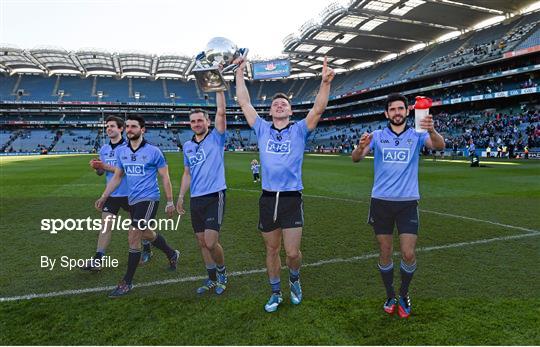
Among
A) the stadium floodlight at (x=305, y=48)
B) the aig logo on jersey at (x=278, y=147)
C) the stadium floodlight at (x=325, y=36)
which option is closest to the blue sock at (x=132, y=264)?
the aig logo on jersey at (x=278, y=147)

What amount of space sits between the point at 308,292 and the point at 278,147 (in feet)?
6.16

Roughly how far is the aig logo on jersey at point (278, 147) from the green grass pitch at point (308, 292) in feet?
5.82

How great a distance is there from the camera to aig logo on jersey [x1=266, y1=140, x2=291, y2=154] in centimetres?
436

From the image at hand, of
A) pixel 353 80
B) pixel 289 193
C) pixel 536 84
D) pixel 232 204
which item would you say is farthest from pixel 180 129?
pixel 289 193

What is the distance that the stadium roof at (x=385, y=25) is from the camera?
42.0 metres

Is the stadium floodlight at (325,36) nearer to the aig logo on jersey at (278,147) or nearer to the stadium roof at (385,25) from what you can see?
the stadium roof at (385,25)

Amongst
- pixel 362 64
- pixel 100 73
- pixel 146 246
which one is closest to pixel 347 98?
pixel 362 64

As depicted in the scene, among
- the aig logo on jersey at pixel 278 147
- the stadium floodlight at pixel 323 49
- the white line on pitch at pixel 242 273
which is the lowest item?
the white line on pitch at pixel 242 273

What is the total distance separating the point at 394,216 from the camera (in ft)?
14.1

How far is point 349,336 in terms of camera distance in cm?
363

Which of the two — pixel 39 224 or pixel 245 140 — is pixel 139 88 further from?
pixel 39 224

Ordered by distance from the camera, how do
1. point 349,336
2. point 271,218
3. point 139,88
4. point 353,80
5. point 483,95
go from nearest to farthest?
point 349,336, point 271,218, point 483,95, point 353,80, point 139,88

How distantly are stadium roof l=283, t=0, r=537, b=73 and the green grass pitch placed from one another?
3809 centimetres

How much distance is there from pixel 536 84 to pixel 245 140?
5366 centimetres
